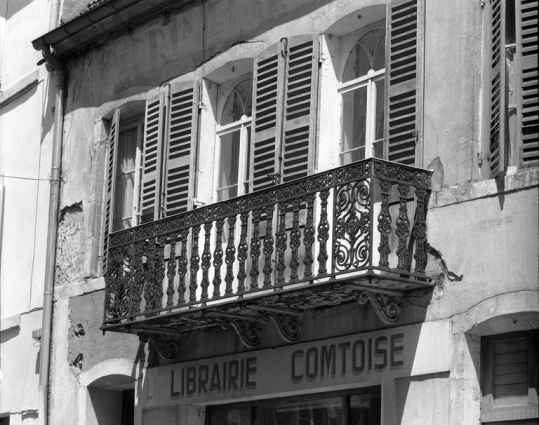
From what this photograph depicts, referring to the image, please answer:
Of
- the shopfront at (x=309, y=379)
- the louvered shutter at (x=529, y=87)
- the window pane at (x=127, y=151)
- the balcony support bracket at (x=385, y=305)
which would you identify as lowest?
the shopfront at (x=309, y=379)

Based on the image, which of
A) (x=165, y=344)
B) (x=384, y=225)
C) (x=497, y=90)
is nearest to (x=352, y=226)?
(x=384, y=225)

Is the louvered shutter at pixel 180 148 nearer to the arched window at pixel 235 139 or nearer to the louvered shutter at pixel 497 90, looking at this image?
the arched window at pixel 235 139

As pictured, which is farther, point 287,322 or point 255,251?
point 287,322

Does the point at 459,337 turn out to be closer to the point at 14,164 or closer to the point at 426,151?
the point at 426,151

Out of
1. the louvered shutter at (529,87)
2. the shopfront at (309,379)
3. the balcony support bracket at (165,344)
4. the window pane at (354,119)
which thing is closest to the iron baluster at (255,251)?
the shopfront at (309,379)

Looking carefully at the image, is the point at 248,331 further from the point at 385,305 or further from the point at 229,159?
the point at 229,159

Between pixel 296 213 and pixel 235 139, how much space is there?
2.73 metres

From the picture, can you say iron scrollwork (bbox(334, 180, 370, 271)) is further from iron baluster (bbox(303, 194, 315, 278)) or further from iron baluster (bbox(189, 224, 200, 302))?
iron baluster (bbox(189, 224, 200, 302))

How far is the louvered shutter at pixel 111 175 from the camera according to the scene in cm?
1691

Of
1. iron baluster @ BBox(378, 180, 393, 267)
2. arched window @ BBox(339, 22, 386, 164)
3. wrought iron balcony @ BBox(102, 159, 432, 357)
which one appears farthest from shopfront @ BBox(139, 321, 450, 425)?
arched window @ BBox(339, 22, 386, 164)

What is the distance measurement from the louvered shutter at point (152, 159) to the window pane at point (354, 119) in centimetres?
271

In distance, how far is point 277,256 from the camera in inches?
520

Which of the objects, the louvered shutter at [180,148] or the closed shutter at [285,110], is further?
the louvered shutter at [180,148]

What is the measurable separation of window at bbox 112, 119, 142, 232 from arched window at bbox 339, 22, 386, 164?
3.54m
